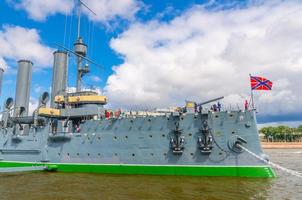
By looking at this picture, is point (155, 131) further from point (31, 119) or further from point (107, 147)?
point (31, 119)

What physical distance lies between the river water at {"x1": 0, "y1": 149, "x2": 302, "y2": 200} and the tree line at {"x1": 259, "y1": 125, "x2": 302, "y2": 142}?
9097 centimetres

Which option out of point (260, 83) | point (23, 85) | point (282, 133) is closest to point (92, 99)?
point (23, 85)

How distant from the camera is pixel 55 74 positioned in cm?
2900

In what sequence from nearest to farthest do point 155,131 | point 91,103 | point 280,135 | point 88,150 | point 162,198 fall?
point 162,198 < point 155,131 < point 88,150 < point 91,103 < point 280,135

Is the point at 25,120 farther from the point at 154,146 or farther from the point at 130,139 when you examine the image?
the point at 154,146

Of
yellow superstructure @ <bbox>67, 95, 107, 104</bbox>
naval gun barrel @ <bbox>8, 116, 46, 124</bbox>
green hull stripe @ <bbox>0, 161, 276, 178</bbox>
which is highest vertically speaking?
yellow superstructure @ <bbox>67, 95, 107, 104</bbox>

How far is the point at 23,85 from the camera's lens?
98.8 feet

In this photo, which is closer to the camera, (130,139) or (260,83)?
(260,83)

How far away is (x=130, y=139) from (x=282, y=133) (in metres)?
94.5

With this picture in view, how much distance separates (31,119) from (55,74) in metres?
5.59

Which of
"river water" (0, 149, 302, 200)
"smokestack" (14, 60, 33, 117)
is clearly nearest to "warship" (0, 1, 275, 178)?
"river water" (0, 149, 302, 200)

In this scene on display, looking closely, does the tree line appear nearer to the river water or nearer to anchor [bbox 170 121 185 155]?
the river water

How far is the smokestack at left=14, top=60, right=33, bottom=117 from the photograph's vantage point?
29812 millimetres

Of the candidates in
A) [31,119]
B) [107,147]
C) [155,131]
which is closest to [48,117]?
[31,119]
